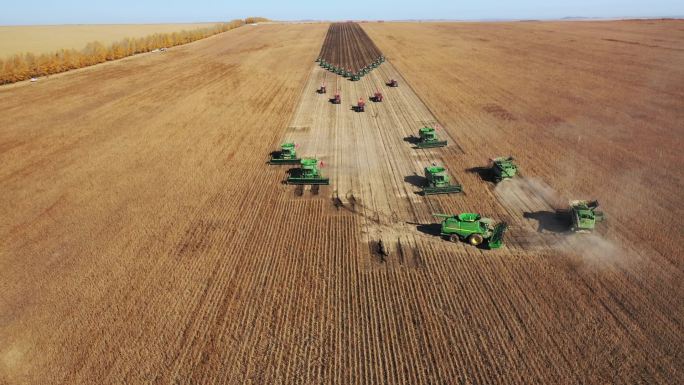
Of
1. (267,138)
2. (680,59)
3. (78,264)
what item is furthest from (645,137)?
(680,59)

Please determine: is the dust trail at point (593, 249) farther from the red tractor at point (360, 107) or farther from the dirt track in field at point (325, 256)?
the red tractor at point (360, 107)

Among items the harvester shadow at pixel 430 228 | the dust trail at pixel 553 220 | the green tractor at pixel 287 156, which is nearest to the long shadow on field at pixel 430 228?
the harvester shadow at pixel 430 228

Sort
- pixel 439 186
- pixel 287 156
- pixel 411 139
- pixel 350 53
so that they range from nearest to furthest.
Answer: pixel 439 186 → pixel 287 156 → pixel 411 139 → pixel 350 53

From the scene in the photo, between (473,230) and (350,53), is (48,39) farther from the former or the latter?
(473,230)

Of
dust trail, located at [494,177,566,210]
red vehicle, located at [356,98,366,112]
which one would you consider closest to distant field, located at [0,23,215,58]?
red vehicle, located at [356,98,366,112]

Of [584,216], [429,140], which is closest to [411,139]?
[429,140]

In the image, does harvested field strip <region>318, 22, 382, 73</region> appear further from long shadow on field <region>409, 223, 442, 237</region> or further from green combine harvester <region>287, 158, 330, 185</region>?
long shadow on field <region>409, 223, 442, 237</region>
